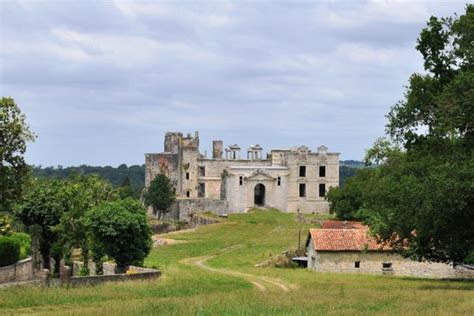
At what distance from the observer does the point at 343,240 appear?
54.8m

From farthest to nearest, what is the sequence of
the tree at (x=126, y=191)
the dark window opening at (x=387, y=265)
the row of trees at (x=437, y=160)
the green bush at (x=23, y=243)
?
1. the tree at (x=126, y=191)
2. the dark window opening at (x=387, y=265)
3. the green bush at (x=23, y=243)
4. the row of trees at (x=437, y=160)

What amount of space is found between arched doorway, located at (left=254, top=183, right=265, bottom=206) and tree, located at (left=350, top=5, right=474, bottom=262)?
5734 centimetres

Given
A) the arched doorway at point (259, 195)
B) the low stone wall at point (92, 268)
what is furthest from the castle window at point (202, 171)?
the low stone wall at point (92, 268)

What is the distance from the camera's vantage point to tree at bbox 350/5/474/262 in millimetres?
35656

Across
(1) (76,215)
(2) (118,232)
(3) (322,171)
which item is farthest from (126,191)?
(2) (118,232)

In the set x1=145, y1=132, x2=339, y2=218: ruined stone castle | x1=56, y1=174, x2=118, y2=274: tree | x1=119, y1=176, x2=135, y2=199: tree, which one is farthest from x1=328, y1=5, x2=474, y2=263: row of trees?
x1=145, y1=132, x2=339, y2=218: ruined stone castle

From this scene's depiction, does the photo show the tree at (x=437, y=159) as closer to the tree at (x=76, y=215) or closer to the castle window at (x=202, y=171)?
the tree at (x=76, y=215)

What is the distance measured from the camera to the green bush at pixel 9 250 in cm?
4484

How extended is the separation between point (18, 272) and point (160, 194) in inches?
2100

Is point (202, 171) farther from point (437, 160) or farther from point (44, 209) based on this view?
point (437, 160)

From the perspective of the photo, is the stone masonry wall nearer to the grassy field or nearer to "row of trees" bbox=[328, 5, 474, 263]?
the grassy field

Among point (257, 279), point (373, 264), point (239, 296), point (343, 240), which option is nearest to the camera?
point (239, 296)

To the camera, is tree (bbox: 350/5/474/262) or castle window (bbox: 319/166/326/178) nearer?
tree (bbox: 350/5/474/262)

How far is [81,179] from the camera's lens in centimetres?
5959
